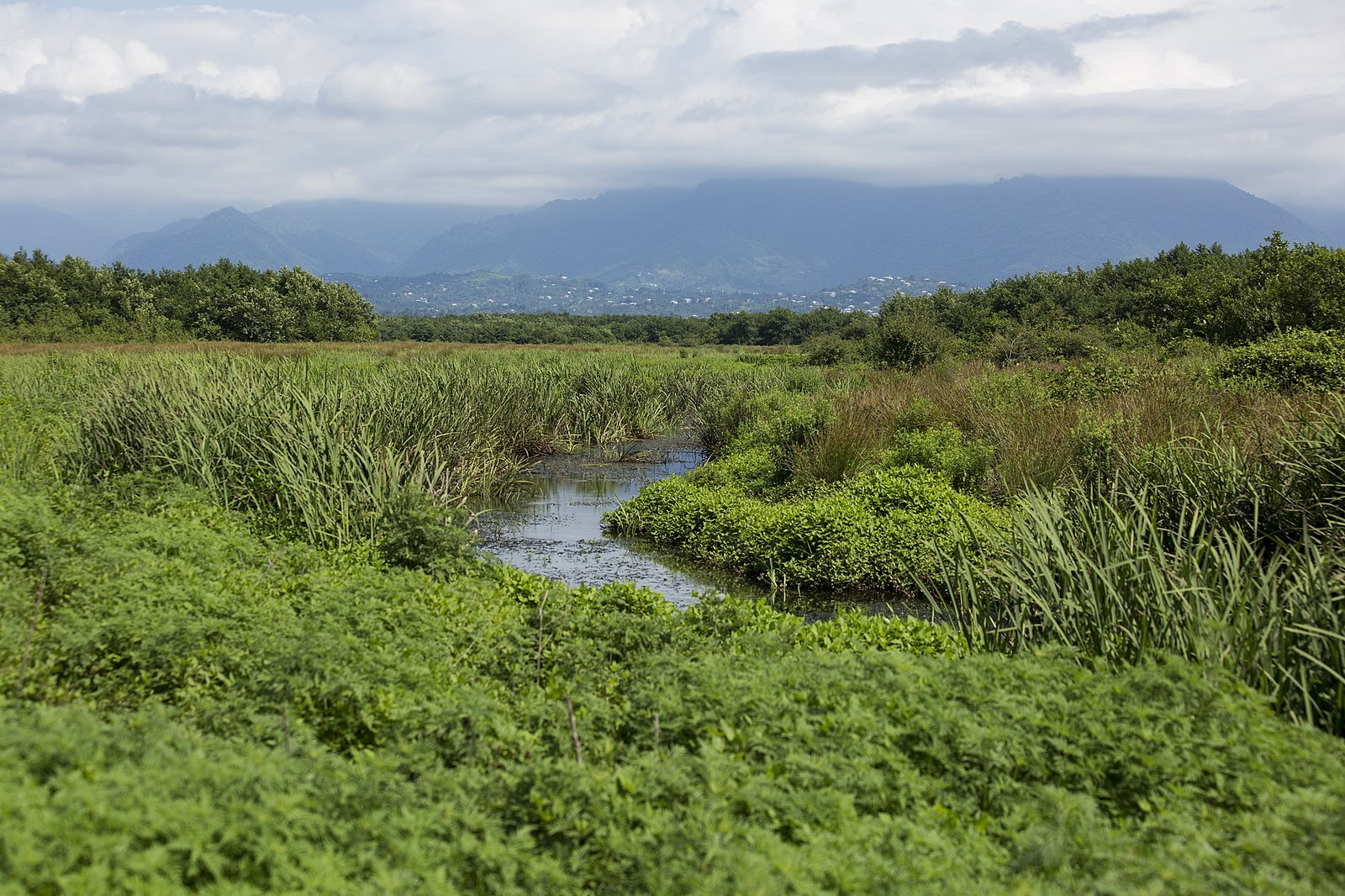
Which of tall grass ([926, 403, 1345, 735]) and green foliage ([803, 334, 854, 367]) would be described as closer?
tall grass ([926, 403, 1345, 735])

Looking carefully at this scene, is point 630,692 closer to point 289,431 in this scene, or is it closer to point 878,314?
point 289,431

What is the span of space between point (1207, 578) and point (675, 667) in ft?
10.9

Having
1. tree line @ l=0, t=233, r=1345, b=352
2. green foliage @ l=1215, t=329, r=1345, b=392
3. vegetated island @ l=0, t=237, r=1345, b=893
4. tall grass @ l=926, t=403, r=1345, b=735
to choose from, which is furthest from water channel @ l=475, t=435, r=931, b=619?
tree line @ l=0, t=233, r=1345, b=352

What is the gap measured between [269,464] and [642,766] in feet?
22.6

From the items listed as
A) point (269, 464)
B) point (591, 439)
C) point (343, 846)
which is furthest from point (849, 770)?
point (591, 439)

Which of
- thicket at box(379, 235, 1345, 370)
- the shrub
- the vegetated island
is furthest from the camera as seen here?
the shrub

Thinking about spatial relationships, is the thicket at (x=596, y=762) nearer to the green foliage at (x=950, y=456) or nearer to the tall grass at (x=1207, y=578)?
the tall grass at (x=1207, y=578)

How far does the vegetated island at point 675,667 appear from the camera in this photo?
298 cm

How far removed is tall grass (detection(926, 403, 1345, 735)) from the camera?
15.3 feet

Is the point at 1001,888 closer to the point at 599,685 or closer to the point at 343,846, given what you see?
the point at 343,846

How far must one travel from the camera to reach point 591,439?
21531mm

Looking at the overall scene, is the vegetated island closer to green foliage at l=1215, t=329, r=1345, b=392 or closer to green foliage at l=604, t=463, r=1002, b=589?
green foliage at l=604, t=463, r=1002, b=589

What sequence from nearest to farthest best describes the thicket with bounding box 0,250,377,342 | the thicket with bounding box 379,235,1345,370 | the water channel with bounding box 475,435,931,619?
1. the water channel with bounding box 475,435,931,619
2. the thicket with bounding box 379,235,1345,370
3. the thicket with bounding box 0,250,377,342

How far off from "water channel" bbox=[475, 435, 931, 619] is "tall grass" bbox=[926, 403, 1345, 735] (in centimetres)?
167
